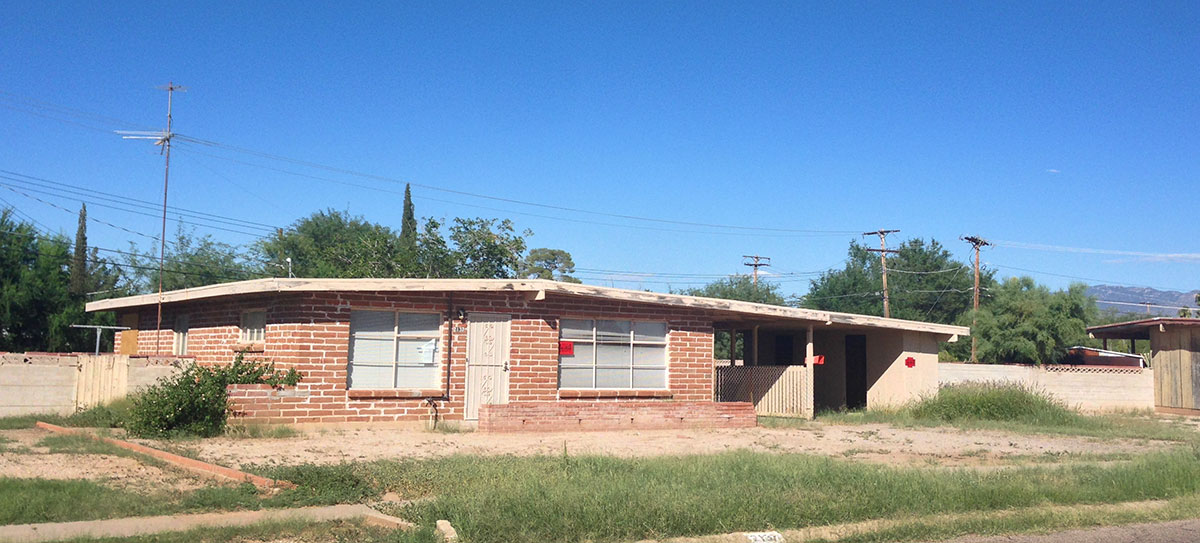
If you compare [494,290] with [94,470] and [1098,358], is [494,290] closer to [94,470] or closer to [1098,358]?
[94,470]

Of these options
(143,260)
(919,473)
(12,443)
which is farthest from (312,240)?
(919,473)

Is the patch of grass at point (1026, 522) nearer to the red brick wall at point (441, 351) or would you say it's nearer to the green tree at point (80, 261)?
the red brick wall at point (441, 351)

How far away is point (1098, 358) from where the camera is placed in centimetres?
4216

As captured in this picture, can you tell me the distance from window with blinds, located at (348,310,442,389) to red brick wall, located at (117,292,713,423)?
0.21 meters

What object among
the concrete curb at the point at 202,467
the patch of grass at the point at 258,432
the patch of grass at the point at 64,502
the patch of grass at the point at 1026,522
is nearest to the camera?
the patch of grass at the point at 64,502

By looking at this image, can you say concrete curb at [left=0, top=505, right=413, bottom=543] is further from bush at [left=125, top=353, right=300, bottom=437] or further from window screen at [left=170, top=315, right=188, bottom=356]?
window screen at [left=170, top=315, right=188, bottom=356]

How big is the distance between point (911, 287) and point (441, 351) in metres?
55.6

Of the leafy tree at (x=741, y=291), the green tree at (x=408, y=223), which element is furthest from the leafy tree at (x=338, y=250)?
the leafy tree at (x=741, y=291)

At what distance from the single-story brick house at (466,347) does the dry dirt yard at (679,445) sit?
60 cm

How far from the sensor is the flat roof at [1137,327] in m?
28.2

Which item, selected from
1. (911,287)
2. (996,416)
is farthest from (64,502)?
(911,287)

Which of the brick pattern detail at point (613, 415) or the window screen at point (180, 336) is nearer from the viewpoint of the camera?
the brick pattern detail at point (613, 415)

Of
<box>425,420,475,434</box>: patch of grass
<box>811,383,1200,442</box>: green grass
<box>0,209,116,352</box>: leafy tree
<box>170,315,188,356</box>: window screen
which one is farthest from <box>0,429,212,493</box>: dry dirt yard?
<box>0,209,116,352</box>: leafy tree

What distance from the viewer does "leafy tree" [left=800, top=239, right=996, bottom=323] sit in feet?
217
